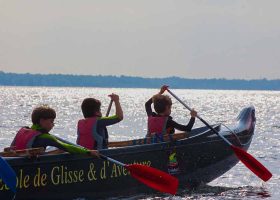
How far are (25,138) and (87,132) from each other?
4.72 ft

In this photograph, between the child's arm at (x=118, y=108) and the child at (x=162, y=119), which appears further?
the child at (x=162, y=119)

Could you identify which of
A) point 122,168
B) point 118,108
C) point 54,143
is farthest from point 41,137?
point 122,168

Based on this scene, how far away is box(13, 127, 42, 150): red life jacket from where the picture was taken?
33.5 ft

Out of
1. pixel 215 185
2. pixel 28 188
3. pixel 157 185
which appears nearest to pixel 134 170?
pixel 157 185

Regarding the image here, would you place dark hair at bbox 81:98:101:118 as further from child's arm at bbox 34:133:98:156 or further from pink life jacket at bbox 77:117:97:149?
child's arm at bbox 34:133:98:156

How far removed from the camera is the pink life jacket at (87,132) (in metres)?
11.3

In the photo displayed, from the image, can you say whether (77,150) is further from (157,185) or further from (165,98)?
(165,98)

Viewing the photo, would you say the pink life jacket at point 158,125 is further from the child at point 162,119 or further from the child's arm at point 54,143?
Result: the child's arm at point 54,143

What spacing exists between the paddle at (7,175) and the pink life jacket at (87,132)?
7.20 ft

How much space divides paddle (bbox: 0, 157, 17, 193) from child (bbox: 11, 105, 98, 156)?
914mm

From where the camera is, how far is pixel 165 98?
41.7 feet

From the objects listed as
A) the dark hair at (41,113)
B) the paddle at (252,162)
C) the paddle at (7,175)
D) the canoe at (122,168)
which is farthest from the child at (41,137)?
the paddle at (252,162)

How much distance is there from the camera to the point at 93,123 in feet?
37.1

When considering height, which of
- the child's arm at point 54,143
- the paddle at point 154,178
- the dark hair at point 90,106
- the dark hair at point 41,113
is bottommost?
the paddle at point 154,178
